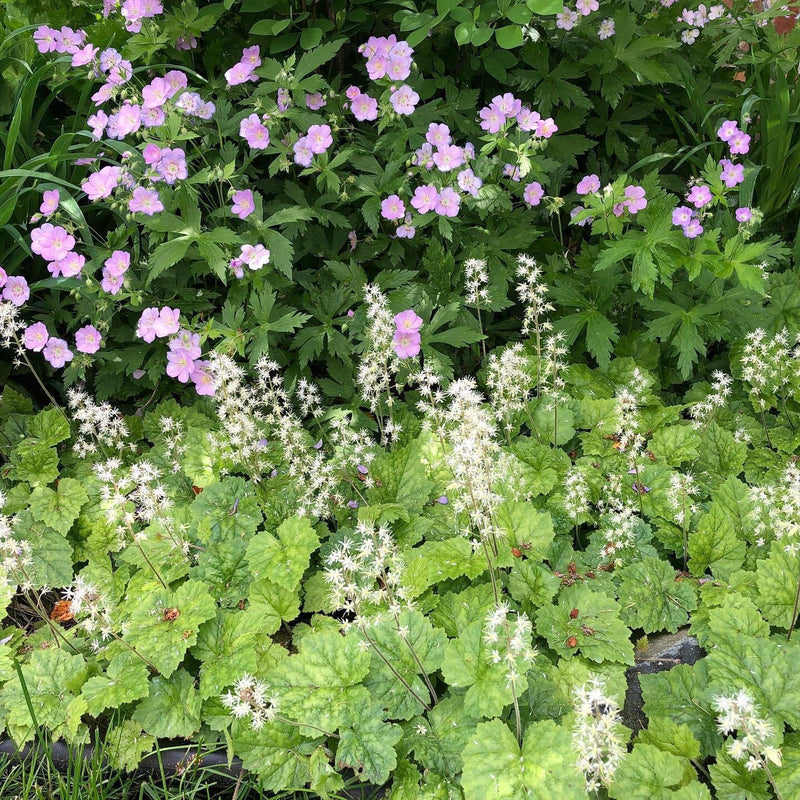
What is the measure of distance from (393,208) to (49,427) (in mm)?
1544

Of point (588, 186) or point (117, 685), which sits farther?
point (588, 186)

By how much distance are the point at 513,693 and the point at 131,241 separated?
2299 mm

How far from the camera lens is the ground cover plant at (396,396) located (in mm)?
1843

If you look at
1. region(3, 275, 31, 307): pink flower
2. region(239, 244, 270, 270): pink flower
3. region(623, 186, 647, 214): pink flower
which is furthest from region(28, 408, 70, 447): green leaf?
region(623, 186, 647, 214): pink flower

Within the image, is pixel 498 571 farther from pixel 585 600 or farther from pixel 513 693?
pixel 513 693

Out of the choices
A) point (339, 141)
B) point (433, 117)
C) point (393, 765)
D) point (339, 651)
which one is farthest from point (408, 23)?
point (393, 765)

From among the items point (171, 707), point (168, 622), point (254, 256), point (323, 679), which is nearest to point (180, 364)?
point (254, 256)

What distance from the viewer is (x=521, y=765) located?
163cm

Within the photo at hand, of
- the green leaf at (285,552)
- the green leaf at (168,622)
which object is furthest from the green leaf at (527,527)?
the green leaf at (168,622)

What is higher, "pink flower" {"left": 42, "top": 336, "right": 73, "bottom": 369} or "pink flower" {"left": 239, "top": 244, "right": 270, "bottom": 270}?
"pink flower" {"left": 239, "top": 244, "right": 270, "bottom": 270}

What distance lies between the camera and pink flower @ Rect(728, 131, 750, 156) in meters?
3.02

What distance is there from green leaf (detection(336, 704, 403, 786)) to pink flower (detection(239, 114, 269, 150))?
1907 millimetres

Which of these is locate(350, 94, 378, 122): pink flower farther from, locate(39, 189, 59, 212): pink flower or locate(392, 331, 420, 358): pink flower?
locate(39, 189, 59, 212): pink flower

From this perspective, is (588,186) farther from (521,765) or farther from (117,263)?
(521,765)
